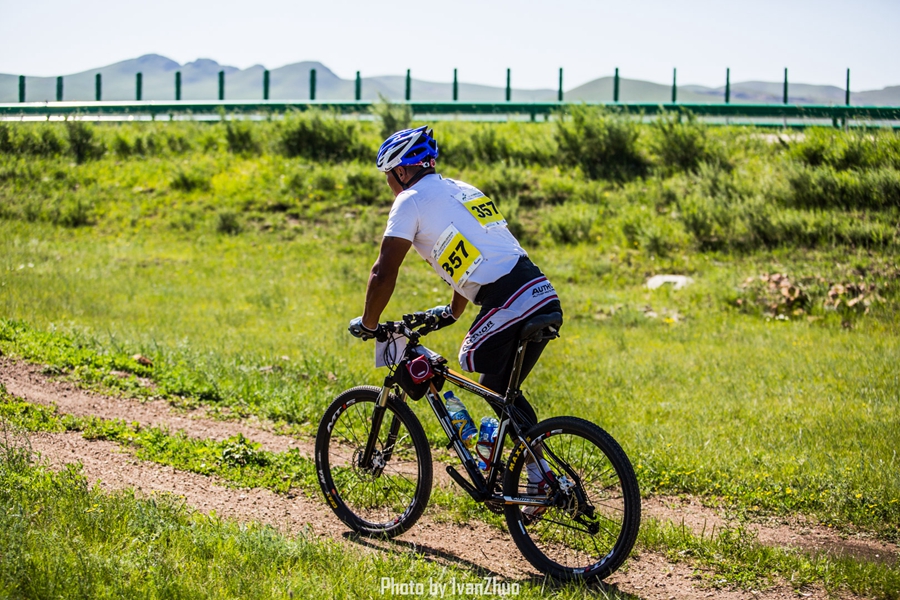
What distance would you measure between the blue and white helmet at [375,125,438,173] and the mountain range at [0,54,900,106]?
2391cm

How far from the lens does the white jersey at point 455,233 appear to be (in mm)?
4805

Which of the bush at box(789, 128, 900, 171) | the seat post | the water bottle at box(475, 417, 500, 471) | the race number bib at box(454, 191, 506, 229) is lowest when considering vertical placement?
the water bottle at box(475, 417, 500, 471)

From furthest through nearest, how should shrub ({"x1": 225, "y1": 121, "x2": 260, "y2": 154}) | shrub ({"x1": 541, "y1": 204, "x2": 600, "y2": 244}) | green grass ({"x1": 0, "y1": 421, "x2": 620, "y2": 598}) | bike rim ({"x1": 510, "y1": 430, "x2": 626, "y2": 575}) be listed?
1. shrub ({"x1": 225, "y1": 121, "x2": 260, "y2": 154})
2. shrub ({"x1": 541, "y1": 204, "x2": 600, "y2": 244})
3. bike rim ({"x1": 510, "y1": 430, "x2": 626, "y2": 575})
4. green grass ({"x1": 0, "y1": 421, "x2": 620, "y2": 598})

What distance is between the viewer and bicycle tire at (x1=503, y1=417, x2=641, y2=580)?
4.33 meters

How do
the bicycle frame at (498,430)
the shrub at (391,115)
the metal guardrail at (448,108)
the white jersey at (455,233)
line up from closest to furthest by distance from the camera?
the bicycle frame at (498,430) < the white jersey at (455,233) < the metal guardrail at (448,108) < the shrub at (391,115)

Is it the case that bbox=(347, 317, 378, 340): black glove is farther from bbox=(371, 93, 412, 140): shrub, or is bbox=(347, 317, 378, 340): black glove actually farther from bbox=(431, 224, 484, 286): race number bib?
bbox=(371, 93, 412, 140): shrub

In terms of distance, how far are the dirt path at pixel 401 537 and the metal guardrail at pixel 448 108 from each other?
17.1 m

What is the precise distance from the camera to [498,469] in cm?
489

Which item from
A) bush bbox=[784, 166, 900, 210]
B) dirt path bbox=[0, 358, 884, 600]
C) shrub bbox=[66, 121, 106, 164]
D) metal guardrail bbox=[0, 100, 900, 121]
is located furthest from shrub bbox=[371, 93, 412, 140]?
dirt path bbox=[0, 358, 884, 600]

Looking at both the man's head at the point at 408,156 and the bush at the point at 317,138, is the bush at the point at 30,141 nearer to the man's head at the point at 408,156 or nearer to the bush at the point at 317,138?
the bush at the point at 317,138

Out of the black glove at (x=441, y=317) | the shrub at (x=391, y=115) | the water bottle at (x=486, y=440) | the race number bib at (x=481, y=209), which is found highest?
the shrub at (x=391, y=115)

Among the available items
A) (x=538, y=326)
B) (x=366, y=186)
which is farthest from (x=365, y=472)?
(x=366, y=186)

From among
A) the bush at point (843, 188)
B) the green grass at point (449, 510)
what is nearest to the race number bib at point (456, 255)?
the green grass at point (449, 510)

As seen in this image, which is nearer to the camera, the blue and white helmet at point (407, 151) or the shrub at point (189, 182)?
the blue and white helmet at point (407, 151)
